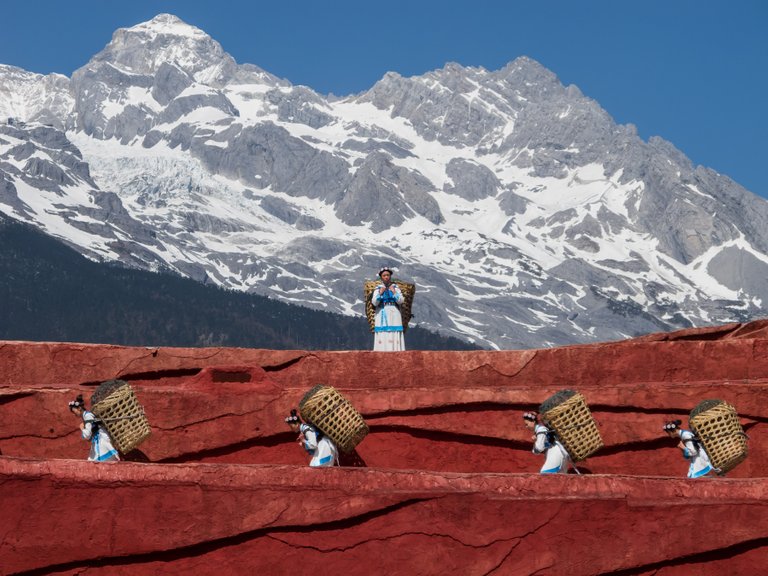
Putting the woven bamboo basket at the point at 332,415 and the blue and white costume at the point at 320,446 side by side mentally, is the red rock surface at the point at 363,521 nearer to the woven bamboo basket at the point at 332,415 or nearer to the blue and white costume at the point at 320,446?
the woven bamboo basket at the point at 332,415

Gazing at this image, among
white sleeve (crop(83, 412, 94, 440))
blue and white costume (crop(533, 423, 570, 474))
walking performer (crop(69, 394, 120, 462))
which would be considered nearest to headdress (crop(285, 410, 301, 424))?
walking performer (crop(69, 394, 120, 462))

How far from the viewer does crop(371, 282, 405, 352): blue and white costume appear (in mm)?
20047

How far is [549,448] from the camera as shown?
1213cm

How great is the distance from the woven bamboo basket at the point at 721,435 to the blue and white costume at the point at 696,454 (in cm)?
12

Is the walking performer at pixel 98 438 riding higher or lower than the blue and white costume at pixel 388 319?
lower

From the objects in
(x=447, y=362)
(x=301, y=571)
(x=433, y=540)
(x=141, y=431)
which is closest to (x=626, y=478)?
(x=433, y=540)

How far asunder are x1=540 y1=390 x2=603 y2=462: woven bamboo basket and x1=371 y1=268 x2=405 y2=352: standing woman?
806 cm

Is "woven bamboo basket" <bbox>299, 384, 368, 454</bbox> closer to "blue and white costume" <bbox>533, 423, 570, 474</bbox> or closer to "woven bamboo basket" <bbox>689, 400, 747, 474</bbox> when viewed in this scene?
"blue and white costume" <bbox>533, 423, 570, 474</bbox>

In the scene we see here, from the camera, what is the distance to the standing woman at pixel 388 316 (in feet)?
65.7

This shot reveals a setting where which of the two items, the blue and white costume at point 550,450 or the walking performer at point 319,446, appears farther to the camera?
the walking performer at point 319,446

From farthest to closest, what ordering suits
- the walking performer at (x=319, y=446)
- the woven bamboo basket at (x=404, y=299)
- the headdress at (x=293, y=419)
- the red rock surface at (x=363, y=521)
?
1. the woven bamboo basket at (x=404, y=299)
2. the headdress at (x=293, y=419)
3. the walking performer at (x=319, y=446)
4. the red rock surface at (x=363, y=521)

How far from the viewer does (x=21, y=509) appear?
33.2 ft

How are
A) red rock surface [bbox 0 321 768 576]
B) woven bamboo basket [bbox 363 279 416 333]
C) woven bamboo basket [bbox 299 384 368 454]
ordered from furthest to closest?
woven bamboo basket [bbox 363 279 416 333] < woven bamboo basket [bbox 299 384 368 454] < red rock surface [bbox 0 321 768 576]

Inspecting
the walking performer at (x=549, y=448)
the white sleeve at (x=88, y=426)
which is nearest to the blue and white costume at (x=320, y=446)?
the walking performer at (x=549, y=448)
